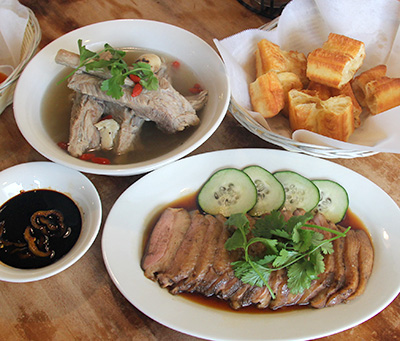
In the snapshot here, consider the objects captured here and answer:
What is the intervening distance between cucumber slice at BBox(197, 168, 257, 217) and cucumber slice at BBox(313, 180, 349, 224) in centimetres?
34

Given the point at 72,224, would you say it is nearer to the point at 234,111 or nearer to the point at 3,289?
the point at 3,289

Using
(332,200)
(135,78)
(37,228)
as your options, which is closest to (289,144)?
(332,200)

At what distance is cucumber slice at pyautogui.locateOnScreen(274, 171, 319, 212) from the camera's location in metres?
1.90

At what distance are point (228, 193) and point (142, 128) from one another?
24.1 inches

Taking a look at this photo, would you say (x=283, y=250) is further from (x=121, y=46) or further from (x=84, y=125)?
(x=121, y=46)

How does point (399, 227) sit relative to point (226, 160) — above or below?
above

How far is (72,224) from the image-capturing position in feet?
5.77

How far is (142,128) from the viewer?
7.06ft

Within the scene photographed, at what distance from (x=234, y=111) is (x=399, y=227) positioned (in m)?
0.98

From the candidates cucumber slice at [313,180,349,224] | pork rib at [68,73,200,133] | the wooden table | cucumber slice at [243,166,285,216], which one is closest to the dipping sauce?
the wooden table

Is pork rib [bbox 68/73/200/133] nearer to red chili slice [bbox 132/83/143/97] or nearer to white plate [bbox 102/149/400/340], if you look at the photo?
red chili slice [bbox 132/83/143/97]

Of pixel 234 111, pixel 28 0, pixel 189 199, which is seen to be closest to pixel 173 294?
pixel 189 199

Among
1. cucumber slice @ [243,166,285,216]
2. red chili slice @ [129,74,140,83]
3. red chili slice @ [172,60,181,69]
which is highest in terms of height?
red chili slice @ [129,74,140,83]

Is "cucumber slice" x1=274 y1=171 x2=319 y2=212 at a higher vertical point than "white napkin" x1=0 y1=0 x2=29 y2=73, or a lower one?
higher
